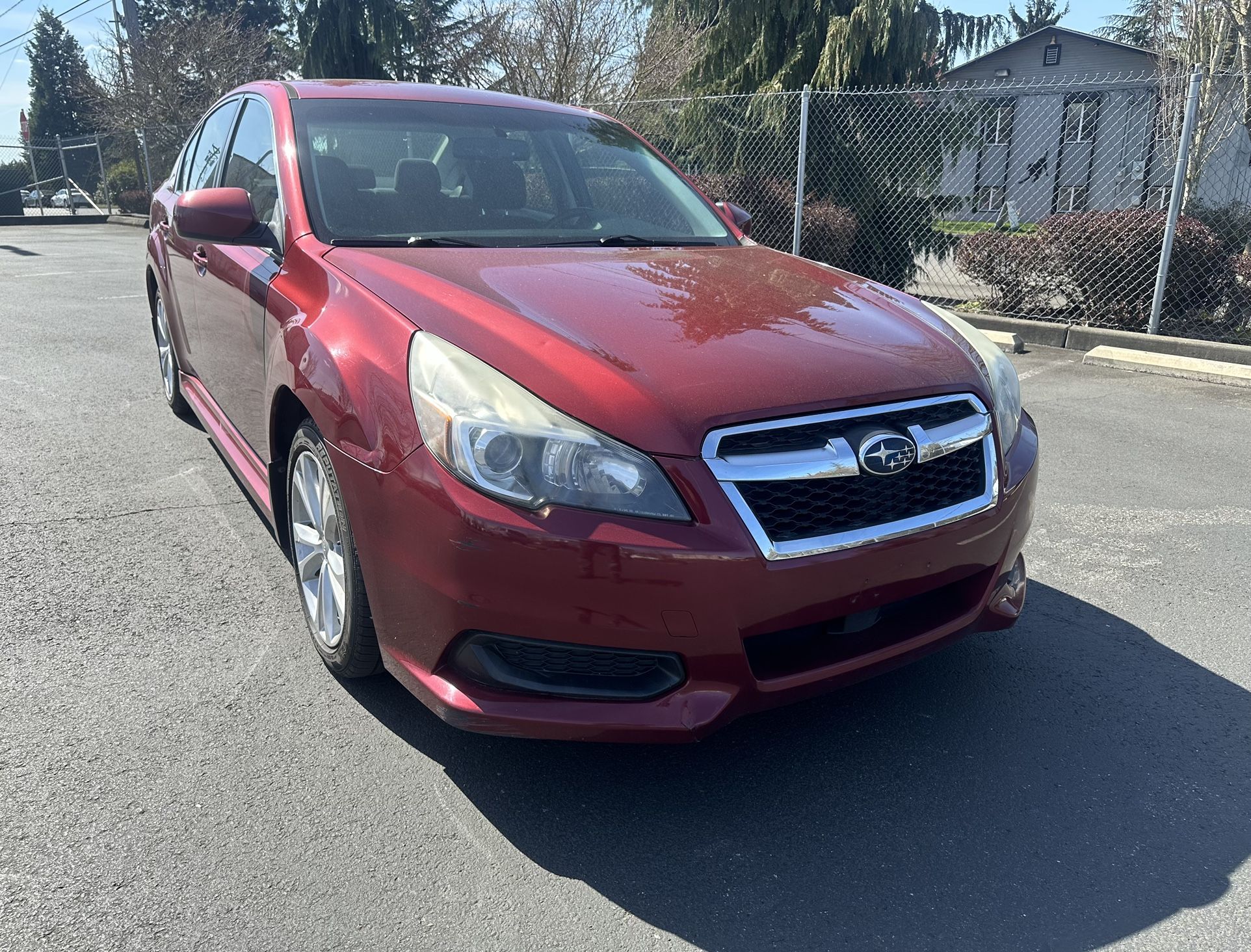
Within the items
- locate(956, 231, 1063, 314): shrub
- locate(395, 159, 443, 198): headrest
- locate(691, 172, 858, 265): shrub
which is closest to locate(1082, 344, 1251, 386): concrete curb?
locate(956, 231, 1063, 314): shrub

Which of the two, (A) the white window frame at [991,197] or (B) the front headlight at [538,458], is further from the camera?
(A) the white window frame at [991,197]

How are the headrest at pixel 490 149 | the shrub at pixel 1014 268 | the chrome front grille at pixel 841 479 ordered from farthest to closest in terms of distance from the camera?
the shrub at pixel 1014 268 → the headrest at pixel 490 149 → the chrome front grille at pixel 841 479

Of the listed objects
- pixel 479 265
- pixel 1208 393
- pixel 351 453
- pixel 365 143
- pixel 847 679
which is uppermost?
pixel 365 143

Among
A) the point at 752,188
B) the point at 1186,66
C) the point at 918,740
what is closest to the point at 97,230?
the point at 752,188

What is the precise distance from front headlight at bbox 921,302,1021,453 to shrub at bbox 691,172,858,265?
293 inches

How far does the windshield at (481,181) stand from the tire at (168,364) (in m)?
2.27

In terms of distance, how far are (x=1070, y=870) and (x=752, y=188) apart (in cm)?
944

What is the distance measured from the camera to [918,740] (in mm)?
2613

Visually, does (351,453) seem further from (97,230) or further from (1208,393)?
(97,230)

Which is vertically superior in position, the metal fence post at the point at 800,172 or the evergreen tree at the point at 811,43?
the evergreen tree at the point at 811,43

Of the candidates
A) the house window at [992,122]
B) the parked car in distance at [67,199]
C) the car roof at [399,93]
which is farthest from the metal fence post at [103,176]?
the car roof at [399,93]

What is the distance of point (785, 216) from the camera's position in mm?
10438

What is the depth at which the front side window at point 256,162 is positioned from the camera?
3.30 metres

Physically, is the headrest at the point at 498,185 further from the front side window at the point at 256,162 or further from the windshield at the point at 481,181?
the front side window at the point at 256,162
